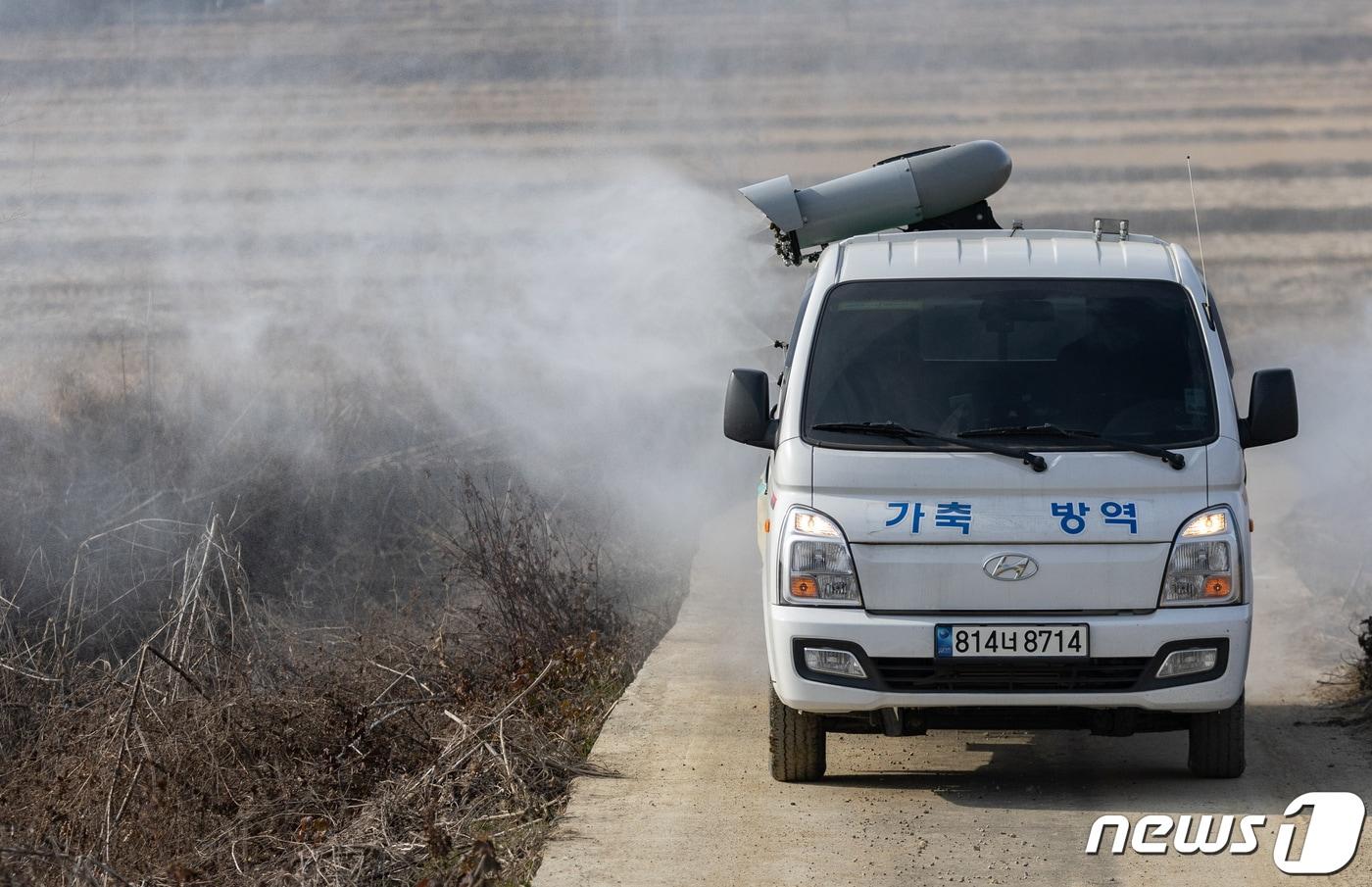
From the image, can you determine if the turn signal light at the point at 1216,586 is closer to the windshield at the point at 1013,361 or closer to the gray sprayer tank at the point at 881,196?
the windshield at the point at 1013,361

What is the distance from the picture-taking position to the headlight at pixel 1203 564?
5.60 metres

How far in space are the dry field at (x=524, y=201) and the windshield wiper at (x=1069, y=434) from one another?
8624 mm

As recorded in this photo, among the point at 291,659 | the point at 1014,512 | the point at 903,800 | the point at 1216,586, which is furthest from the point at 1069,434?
the point at 291,659

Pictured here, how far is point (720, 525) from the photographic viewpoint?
13.2 m

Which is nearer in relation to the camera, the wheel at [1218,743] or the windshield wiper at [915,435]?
the windshield wiper at [915,435]

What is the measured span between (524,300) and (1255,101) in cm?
713

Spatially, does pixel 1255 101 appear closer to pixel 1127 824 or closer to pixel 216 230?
pixel 216 230

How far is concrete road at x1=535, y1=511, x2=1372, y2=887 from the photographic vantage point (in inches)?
205

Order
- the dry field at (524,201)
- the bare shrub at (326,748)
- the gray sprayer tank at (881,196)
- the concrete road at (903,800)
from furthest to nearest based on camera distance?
the dry field at (524,201) → the gray sprayer tank at (881,196) → the bare shrub at (326,748) → the concrete road at (903,800)

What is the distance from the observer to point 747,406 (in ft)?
20.0

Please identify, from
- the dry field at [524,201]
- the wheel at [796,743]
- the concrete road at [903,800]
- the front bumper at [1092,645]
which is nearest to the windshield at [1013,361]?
the front bumper at [1092,645]

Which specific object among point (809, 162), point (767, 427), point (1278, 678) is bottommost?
point (1278, 678)

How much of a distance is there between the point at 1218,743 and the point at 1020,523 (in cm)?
124

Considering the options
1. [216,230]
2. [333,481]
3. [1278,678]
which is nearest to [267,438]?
[333,481]
